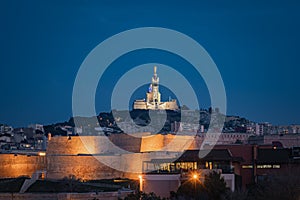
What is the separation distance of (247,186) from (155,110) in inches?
3622

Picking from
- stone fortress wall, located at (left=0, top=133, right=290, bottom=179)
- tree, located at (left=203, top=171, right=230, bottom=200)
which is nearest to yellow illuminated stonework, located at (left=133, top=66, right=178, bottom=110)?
stone fortress wall, located at (left=0, top=133, right=290, bottom=179)

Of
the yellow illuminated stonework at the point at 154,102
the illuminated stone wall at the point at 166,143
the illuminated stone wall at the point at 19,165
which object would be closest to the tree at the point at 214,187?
the illuminated stone wall at the point at 166,143

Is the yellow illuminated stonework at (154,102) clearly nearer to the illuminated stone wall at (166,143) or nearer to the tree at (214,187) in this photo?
the illuminated stone wall at (166,143)

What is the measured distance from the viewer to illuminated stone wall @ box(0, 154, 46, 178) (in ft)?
219

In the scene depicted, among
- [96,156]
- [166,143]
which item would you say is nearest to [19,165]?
[96,156]

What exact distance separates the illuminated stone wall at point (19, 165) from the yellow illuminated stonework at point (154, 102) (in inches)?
2703

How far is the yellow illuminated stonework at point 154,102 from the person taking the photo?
460ft

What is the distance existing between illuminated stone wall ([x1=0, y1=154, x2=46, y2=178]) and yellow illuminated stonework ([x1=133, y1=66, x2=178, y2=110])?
6866cm

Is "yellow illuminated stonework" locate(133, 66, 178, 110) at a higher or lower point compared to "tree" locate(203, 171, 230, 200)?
higher

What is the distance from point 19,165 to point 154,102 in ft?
255

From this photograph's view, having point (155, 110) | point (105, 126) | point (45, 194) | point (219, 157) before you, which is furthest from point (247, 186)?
point (155, 110)

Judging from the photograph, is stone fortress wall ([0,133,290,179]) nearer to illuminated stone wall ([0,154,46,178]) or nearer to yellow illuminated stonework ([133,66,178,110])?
illuminated stone wall ([0,154,46,178])

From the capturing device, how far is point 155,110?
13625 cm

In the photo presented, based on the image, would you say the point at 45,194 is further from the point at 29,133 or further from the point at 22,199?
the point at 29,133
